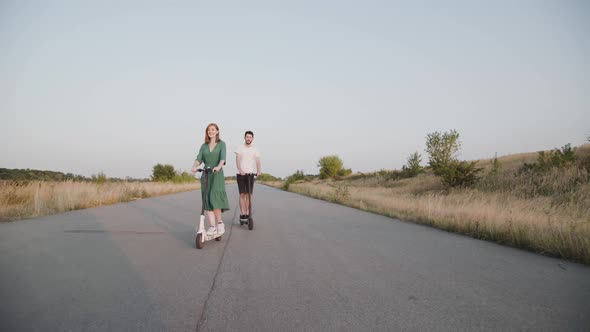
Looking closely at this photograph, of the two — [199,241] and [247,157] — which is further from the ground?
[247,157]

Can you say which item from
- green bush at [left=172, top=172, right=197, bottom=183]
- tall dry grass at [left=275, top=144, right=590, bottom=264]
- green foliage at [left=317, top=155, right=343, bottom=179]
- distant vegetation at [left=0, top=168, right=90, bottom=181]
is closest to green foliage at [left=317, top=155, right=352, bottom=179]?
green foliage at [left=317, top=155, right=343, bottom=179]

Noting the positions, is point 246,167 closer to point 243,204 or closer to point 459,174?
point 243,204

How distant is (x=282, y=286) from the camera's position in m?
3.19

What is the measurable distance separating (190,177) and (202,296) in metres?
50.1

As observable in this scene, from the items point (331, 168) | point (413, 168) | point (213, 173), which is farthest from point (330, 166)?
point (213, 173)

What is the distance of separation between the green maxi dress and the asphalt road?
0.78 meters

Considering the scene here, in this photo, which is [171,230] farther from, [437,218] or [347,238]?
[437,218]

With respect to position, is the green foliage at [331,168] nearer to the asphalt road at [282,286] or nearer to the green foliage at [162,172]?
the green foliage at [162,172]

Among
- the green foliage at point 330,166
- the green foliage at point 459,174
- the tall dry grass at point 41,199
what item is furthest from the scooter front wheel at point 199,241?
the green foliage at point 330,166

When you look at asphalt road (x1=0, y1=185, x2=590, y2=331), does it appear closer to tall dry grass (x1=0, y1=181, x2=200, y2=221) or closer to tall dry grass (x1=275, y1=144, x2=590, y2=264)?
tall dry grass (x1=275, y1=144, x2=590, y2=264)

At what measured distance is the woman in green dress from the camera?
5496mm

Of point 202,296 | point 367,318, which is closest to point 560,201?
point 367,318

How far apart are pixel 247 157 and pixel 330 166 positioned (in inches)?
2143

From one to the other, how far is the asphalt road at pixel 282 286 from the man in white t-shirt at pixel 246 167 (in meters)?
1.70
